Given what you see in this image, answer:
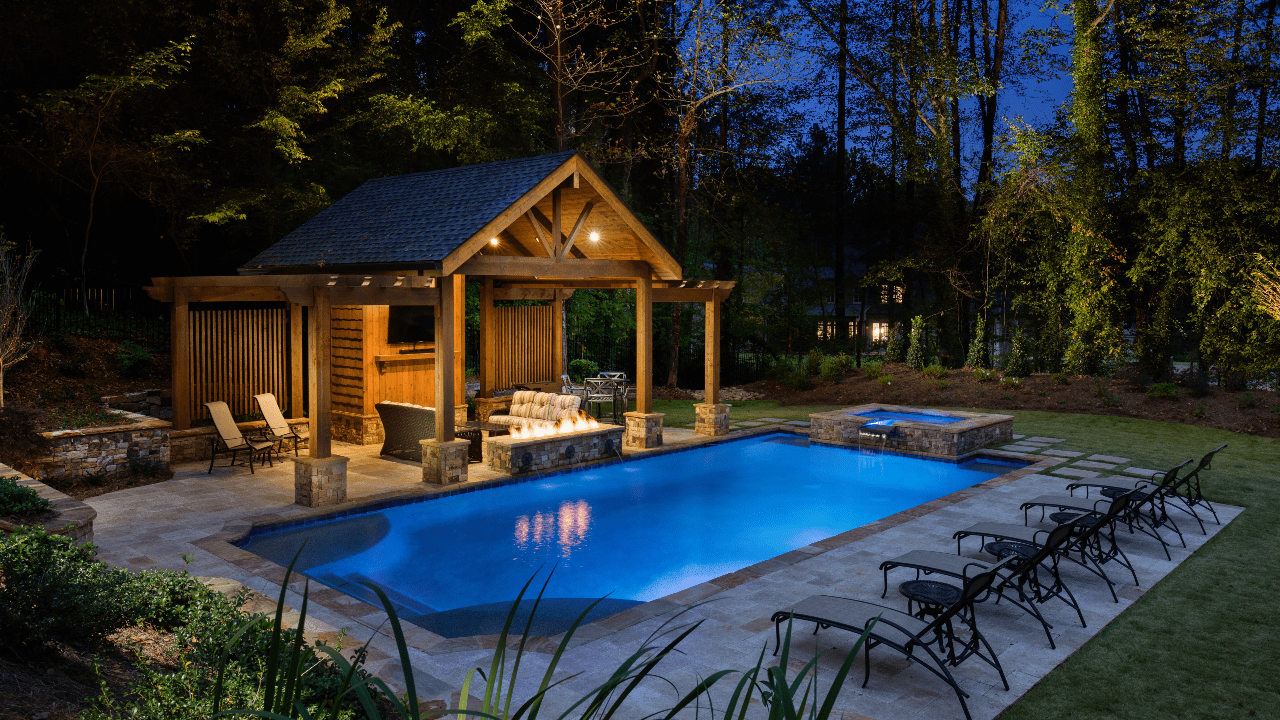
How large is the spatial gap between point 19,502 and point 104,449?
13.1ft

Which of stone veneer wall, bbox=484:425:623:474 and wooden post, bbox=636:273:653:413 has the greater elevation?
wooden post, bbox=636:273:653:413

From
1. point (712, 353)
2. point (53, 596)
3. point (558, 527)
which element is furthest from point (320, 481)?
point (712, 353)

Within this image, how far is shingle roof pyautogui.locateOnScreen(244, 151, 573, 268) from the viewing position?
10.5 m

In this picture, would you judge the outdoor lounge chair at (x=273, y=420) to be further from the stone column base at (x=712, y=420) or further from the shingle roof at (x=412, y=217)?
the stone column base at (x=712, y=420)

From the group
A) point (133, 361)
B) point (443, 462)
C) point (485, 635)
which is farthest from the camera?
point (133, 361)

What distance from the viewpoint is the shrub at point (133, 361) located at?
13.1m

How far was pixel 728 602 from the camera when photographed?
21.1 feet

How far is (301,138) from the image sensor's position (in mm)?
16875

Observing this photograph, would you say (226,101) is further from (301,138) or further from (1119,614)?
(1119,614)

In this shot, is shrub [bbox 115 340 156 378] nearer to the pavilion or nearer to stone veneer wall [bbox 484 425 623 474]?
the pavilion

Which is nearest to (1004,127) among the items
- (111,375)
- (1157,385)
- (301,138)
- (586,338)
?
(1157,385)

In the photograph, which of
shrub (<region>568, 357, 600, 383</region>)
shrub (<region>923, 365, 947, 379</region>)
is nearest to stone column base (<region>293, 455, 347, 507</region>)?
shrub (<region>568, 357, 600, 383</region>)

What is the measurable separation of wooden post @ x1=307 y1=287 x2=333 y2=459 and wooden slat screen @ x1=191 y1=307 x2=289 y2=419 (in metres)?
3.30

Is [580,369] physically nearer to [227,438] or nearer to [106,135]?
[227,438]
